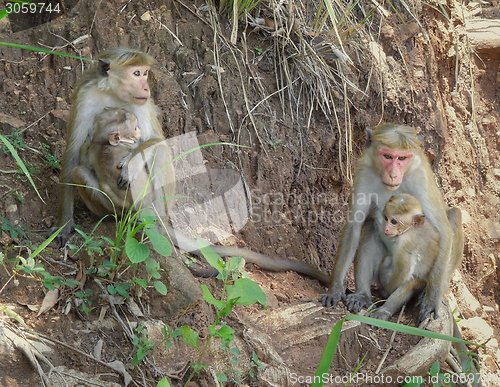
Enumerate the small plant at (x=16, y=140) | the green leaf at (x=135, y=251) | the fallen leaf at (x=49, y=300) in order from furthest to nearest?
the small plant at (x=16, y=140) → the fallen leaf at (x=49, y=300) → the green leaf at (x=135, y=251)

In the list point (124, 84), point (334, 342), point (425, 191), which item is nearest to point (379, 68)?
point (425, 191)

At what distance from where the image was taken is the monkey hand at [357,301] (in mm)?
4078

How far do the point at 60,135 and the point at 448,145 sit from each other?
13.7 ft

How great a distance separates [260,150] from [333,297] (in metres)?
1.61

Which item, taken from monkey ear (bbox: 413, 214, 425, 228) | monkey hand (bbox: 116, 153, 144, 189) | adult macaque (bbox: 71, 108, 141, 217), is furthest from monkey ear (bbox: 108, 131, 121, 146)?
monkey ear (bbox: 413, 214, 425, 228)

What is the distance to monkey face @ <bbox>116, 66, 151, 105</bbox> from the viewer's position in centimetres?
410

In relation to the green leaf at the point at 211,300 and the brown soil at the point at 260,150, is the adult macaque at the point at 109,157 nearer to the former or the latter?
the brown soil at the point at 260,150

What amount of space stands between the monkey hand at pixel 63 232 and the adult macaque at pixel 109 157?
0.22 m

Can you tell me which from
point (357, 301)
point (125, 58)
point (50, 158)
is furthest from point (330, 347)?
point (50, 158)

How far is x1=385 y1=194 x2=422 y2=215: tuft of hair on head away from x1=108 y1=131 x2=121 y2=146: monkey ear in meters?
1.88

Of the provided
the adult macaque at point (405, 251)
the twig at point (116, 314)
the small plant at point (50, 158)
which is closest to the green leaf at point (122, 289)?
the twig at point (116, 314)

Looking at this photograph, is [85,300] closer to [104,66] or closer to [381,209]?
[104,66]

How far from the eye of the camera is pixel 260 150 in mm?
5199

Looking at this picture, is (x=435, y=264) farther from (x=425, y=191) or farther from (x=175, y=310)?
(x=175, y=310)
